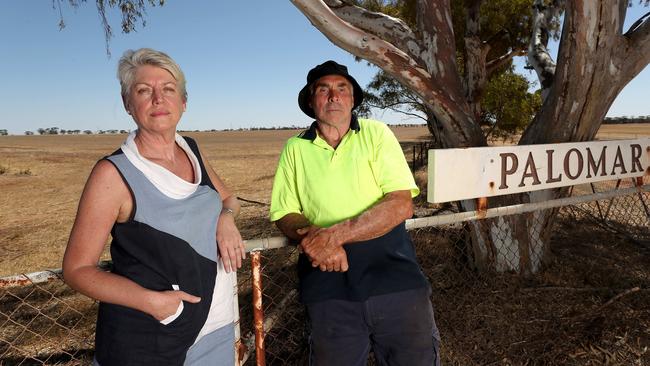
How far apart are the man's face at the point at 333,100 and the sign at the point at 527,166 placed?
28.4 inches

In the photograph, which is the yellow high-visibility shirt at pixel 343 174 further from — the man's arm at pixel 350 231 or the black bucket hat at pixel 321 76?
the black bucket hat at pixel 321 76

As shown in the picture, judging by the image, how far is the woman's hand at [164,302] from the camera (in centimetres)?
129

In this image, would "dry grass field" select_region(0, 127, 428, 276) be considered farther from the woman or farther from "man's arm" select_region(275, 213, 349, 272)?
the woman

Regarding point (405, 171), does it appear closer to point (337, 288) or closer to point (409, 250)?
point (409, 250)

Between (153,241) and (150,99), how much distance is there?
52cm

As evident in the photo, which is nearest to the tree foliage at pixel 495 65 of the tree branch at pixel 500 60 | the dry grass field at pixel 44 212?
the tree branch at pixel 500 60

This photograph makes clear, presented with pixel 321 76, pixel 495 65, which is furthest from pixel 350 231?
pixel 495 65

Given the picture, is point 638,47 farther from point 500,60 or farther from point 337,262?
point 500,60

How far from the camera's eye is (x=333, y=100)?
6.42 ft

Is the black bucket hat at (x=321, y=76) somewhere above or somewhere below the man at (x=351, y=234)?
above

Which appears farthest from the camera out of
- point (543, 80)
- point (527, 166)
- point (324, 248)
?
point (543, 80)

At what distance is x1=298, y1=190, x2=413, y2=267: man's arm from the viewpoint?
177 centimetres

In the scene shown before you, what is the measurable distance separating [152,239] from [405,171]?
1.16 meters

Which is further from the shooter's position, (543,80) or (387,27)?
(543,80)
